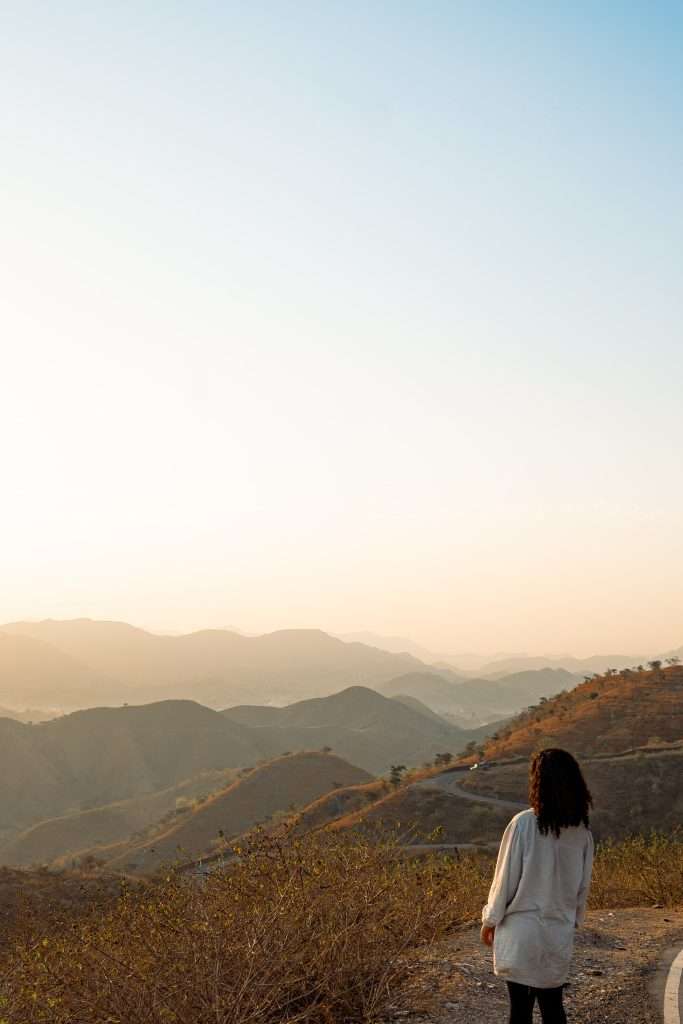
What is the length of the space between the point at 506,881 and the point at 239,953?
301cm

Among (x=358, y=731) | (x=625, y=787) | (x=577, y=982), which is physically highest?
(x=577, y=982)

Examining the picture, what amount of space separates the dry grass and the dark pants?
6.93ft

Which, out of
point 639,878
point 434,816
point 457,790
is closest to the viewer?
point 639,878

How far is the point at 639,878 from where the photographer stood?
14195 millimetres

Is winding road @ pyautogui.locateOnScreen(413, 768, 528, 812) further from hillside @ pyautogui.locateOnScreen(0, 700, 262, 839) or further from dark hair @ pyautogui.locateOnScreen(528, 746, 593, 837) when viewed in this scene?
hillside @ pyautogui.locateOnScreen(0, 700, 262, 839)

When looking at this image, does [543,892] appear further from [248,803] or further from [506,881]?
[248,803]

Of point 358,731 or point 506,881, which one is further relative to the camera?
point 358,731

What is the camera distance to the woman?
4941 mm

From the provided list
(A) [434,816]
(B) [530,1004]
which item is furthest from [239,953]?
(A) [434,816]

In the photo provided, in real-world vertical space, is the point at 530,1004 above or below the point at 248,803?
above

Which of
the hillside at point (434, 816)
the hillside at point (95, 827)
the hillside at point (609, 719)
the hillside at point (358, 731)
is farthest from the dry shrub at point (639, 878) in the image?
the hillside at point (358, 731)

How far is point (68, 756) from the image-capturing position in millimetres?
119125

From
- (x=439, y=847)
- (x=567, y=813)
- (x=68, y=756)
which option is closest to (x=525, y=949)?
(x=567, y=813)

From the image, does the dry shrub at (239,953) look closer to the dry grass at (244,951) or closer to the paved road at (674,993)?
the dry grass at (244,951)
